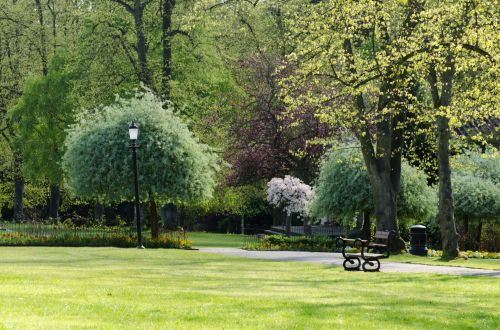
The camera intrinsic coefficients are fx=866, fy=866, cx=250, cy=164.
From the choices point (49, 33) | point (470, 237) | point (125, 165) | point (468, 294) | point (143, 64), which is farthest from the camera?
point (49, 33)

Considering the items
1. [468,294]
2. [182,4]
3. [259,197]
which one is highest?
[182,4]

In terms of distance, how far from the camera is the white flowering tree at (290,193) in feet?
139

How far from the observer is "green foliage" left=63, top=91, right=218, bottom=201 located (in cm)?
3438

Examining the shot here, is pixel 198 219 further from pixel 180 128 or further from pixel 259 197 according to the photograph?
pixel 180 128

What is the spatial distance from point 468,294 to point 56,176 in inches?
1483

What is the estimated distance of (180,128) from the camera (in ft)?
117

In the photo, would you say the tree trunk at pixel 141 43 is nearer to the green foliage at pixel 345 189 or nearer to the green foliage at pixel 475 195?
the green foliage at pixel 345 189

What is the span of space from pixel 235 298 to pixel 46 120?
4019cm

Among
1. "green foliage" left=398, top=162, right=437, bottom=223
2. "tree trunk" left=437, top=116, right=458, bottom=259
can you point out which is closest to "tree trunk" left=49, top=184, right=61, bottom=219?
"green foliage" left=398, top=162, right=437, bottom=223

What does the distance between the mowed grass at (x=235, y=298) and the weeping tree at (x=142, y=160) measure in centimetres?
1150

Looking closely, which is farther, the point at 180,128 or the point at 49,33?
the point at 49,33

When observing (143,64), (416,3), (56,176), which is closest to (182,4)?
(143,64)

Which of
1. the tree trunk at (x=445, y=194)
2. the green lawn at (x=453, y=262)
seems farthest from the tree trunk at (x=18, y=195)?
the tree trunk at (x=445, y=194)

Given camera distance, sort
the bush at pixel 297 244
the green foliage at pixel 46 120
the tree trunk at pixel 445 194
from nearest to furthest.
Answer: the tree trunk at pixel 445 194 < the bush at pixel 297 244 < the green foliage at pixel 46 120
